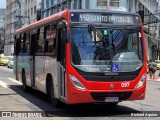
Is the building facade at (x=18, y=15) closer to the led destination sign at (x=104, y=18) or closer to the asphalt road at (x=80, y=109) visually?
the asphalt road at (x=80, y=109)

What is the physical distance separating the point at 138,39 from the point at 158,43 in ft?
230

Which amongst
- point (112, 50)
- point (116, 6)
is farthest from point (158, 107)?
point (116, 6)

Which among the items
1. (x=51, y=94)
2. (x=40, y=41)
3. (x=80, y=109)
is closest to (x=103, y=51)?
(x=80, y=109)

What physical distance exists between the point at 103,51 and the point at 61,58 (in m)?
1.30

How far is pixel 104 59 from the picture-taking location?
11688 mm

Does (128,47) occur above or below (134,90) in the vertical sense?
above

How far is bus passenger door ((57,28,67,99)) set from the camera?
12.0 m

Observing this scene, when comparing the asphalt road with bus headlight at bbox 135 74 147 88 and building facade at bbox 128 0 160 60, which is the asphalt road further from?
building facade at bbox 128 0 160 60

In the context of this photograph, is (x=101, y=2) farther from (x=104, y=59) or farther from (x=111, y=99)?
(x=111, y=99)

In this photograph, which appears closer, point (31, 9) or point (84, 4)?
point (84, 4)

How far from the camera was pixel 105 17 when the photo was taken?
1214cm

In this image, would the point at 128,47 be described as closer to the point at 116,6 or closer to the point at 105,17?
the point at 105,17

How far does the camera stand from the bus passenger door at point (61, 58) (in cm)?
1199

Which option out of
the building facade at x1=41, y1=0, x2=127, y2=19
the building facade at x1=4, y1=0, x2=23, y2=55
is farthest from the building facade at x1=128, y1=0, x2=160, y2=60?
the building facade at x1=4, y1=0, x2=23, y2=55
